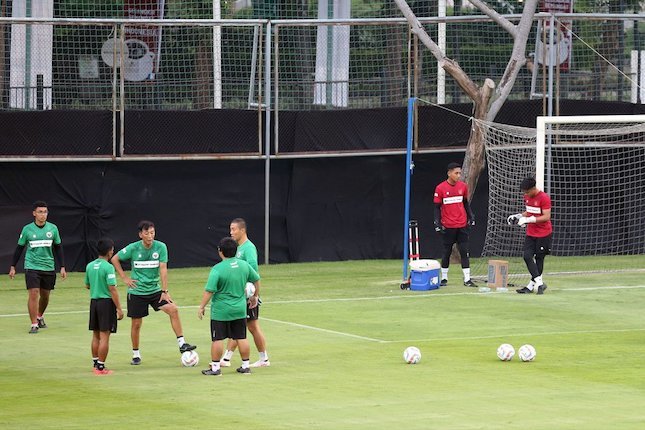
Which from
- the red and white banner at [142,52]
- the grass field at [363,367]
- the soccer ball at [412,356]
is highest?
the red and white banner at [142,52]

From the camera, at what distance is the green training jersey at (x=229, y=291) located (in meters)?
15.8

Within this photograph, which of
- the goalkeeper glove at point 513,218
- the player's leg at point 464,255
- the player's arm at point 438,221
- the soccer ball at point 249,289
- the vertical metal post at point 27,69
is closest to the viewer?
the soccer ball at point 249,289

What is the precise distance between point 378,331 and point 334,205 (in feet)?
36.3

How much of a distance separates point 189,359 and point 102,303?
1.28 m

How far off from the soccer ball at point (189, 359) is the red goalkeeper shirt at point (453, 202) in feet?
31.9

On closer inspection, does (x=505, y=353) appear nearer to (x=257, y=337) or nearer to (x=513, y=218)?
(x=257, y=337)

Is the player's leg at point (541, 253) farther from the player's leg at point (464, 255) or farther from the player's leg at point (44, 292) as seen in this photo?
the player's leg at point (44, 292)

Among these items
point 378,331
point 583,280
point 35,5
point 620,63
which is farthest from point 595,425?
point 35,5

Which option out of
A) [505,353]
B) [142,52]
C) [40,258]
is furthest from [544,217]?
[142,52]

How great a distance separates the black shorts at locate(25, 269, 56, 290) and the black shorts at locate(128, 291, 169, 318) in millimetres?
3742

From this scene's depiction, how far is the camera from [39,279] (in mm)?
20750

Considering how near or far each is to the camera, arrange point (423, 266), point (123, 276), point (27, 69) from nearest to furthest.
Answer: point (123, 276) → point (423, 266) → point (27, 69)

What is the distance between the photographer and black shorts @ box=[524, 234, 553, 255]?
23750 mm

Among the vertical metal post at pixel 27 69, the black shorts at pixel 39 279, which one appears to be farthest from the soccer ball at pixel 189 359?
the vertical metal post at pixel 27 69
